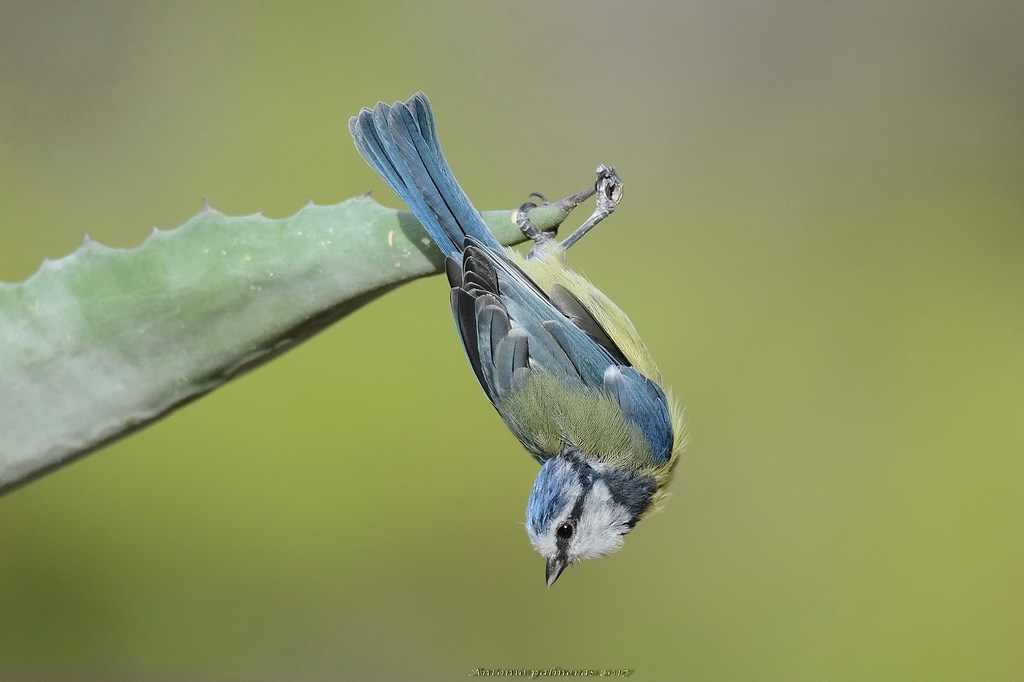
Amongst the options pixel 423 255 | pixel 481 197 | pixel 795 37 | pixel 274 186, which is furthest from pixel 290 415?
pixel 795 37

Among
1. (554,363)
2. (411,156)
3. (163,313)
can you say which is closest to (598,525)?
(554,363)

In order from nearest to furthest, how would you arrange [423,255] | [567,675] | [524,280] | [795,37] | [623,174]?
[423,255] → [524,280] → [567,675] → [623,174] → [795,37]

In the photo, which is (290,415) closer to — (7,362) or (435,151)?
(435,151)

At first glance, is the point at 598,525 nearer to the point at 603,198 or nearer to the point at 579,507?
the point at 579,507

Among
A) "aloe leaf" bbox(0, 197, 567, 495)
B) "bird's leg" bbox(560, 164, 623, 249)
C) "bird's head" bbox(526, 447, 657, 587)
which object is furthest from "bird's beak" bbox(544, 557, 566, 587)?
"aloe leaf" bbox(0, 197, 567, 495)

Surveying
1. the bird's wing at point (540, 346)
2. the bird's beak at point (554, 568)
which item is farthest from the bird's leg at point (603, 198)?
the bird's beak at point (554, 568)

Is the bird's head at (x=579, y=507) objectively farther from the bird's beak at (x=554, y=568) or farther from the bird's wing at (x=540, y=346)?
the bird's wing at (x=540, y=346)

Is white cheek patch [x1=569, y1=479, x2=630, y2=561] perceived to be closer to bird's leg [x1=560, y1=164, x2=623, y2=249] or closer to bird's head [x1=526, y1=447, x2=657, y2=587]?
bird's head [x1=526, y1=447, x2=657, y2=587]
